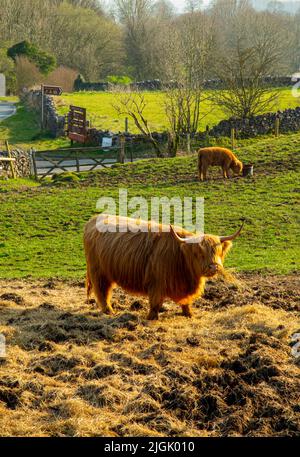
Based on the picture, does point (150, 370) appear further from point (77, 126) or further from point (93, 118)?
point (93, 118)

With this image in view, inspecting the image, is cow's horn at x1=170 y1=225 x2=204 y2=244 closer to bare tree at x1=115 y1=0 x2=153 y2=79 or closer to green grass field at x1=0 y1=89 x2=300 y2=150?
green grass field at x1=0 y1=89 x2=300 y2=150

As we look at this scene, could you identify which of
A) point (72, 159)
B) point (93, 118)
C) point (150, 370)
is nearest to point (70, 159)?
point (72, 159)

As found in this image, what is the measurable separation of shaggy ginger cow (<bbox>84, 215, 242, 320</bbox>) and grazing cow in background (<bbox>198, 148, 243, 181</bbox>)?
12229 mm

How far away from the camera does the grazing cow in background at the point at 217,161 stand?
22.0 m

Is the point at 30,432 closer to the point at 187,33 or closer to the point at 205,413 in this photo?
the point at 205,413

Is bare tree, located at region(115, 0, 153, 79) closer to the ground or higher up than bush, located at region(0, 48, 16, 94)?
higher up

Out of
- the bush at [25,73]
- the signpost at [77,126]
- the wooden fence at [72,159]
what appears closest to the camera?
the wooden fence at [72,159]

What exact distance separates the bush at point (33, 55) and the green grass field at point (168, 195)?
30.5 m

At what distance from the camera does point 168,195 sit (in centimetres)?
2002

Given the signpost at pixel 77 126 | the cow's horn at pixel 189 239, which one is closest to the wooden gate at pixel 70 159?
the signpost at pixel 77 126

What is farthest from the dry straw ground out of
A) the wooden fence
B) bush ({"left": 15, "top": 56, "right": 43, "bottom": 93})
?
bush ({"left": 15, "top": 56, "right": 43, "bottom": 93})

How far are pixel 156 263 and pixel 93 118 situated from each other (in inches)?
1187

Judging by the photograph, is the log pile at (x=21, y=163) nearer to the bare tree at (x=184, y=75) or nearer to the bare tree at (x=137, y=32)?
the bare tree at (x=184, y=75)

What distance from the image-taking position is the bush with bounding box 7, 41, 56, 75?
52400mm
